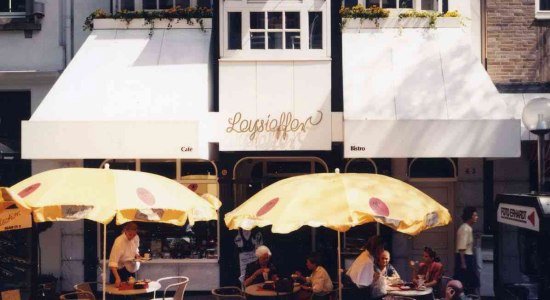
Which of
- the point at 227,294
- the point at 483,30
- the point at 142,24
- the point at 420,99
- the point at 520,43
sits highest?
the point at 142,24

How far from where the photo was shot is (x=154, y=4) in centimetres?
1330

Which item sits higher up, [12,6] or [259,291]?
[12,6]

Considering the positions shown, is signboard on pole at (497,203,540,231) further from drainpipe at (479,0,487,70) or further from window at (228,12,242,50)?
window at (228,12,242,50)

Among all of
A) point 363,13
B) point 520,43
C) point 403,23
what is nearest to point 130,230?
point 363,13

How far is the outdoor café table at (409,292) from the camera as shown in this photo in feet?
31.1

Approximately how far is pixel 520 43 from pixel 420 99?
3.00 metres

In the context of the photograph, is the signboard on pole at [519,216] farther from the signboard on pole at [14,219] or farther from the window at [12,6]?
the window at [12,6]

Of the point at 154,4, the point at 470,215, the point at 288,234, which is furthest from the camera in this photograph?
the point at 288,234

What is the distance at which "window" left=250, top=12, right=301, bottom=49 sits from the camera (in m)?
12.5

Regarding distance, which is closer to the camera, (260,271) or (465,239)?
(260,271)

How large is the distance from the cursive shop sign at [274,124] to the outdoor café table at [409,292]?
11.2 ft

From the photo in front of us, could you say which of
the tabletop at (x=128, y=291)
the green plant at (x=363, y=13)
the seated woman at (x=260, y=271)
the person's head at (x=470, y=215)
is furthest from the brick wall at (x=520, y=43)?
the tabletop at (x=128, y=291)

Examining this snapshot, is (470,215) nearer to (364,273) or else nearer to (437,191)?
(437,191)

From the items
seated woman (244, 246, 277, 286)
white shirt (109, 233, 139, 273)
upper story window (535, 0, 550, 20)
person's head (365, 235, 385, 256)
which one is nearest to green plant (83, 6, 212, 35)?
white shirt (109, 233, 139, 273)
